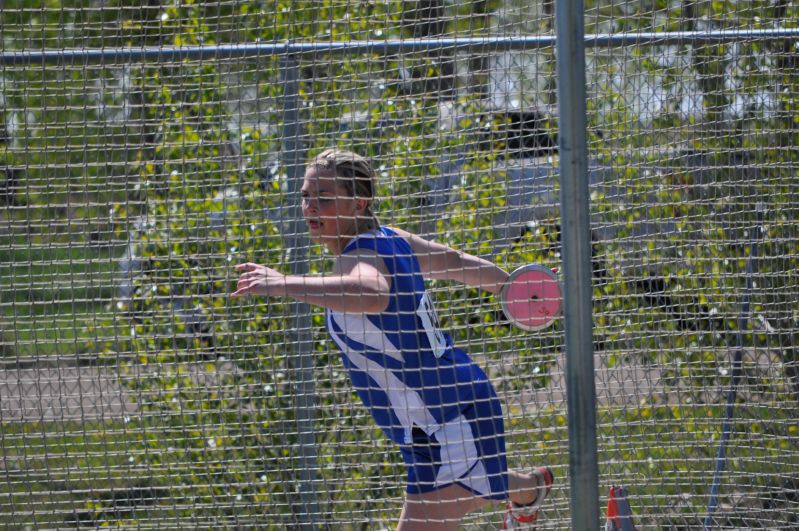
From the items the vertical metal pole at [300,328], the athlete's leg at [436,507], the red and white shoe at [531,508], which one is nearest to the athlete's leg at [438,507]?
the athlete's leg at [436,507]

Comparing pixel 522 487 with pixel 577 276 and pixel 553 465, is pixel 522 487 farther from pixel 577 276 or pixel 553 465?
pixel 577 276

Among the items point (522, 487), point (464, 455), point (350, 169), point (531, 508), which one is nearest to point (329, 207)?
point (350, 169)

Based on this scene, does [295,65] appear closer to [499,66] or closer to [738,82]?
[499,66]

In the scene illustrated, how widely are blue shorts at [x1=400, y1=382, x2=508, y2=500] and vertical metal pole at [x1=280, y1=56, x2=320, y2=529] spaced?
0.60 m

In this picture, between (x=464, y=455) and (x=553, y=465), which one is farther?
(x=553, y=465)

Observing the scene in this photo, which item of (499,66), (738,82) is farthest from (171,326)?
(738,82)

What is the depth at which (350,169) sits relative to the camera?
3299mm

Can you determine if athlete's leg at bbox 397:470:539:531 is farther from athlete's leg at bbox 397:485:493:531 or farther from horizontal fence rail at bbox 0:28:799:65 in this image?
horizontal fence rail at bbox 0:28:799:65

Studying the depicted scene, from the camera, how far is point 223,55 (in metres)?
3.78

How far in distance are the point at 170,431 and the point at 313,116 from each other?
1.51m

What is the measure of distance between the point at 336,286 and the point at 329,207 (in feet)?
1.45

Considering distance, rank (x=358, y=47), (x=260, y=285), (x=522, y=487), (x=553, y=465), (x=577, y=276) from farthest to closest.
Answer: (x=553, y=465)
(x=358, y=47)
(x=522, y=487)
(x=260, y=285)
(x=577, y=276)

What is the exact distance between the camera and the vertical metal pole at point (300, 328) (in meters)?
3.73

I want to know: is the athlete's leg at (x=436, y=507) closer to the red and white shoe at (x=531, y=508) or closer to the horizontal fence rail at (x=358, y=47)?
the red and white shoe at (x=531, y=508)
